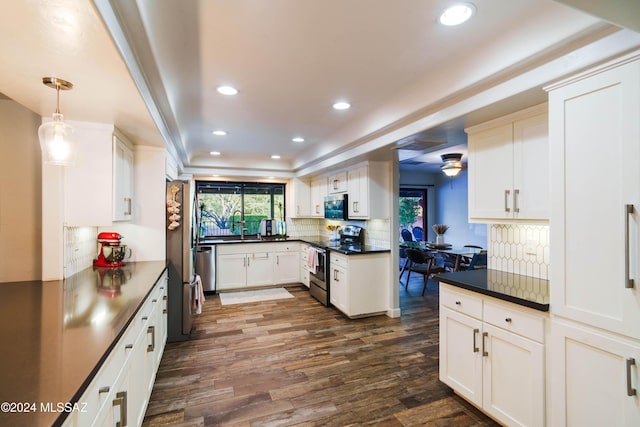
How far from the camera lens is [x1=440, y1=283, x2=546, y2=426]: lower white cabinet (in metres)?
1.80

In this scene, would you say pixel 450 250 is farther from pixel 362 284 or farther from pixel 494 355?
pixel 494 355

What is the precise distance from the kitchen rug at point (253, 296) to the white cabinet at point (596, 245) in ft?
13.6

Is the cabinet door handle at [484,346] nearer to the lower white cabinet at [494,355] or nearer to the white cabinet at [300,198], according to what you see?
the lower white cabinet at [494,355]

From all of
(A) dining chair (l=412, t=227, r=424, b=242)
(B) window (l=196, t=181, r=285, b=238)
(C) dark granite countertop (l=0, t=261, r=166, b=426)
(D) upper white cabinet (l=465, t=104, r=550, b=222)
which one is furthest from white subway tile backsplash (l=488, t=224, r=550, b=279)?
(A) dining chair (l=412, t=227, r=424, b=242)

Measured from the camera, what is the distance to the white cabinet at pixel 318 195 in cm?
579

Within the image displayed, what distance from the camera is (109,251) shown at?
10.0ft

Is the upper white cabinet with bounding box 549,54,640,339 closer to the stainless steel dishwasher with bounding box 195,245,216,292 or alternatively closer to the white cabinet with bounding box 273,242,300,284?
the white cabinet with bounding box 273,242,300,284

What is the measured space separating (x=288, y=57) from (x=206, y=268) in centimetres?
416

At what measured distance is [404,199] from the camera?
8.14 m

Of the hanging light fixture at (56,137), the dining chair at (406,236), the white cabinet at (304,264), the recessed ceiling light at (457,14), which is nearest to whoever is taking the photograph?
the recessed ceiling light at (457,14)

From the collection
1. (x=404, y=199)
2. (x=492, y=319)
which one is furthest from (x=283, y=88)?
(x=404, y=199)

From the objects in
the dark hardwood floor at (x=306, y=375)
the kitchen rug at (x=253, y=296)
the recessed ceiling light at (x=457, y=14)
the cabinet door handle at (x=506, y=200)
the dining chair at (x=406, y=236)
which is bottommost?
the dark hardwood floor at (x=306, y=375)

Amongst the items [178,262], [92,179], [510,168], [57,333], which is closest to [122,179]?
[92,179]

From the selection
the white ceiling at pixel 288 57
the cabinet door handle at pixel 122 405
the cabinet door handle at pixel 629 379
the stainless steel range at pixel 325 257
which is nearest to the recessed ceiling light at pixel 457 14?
the white ceiling at pixel 288 57
